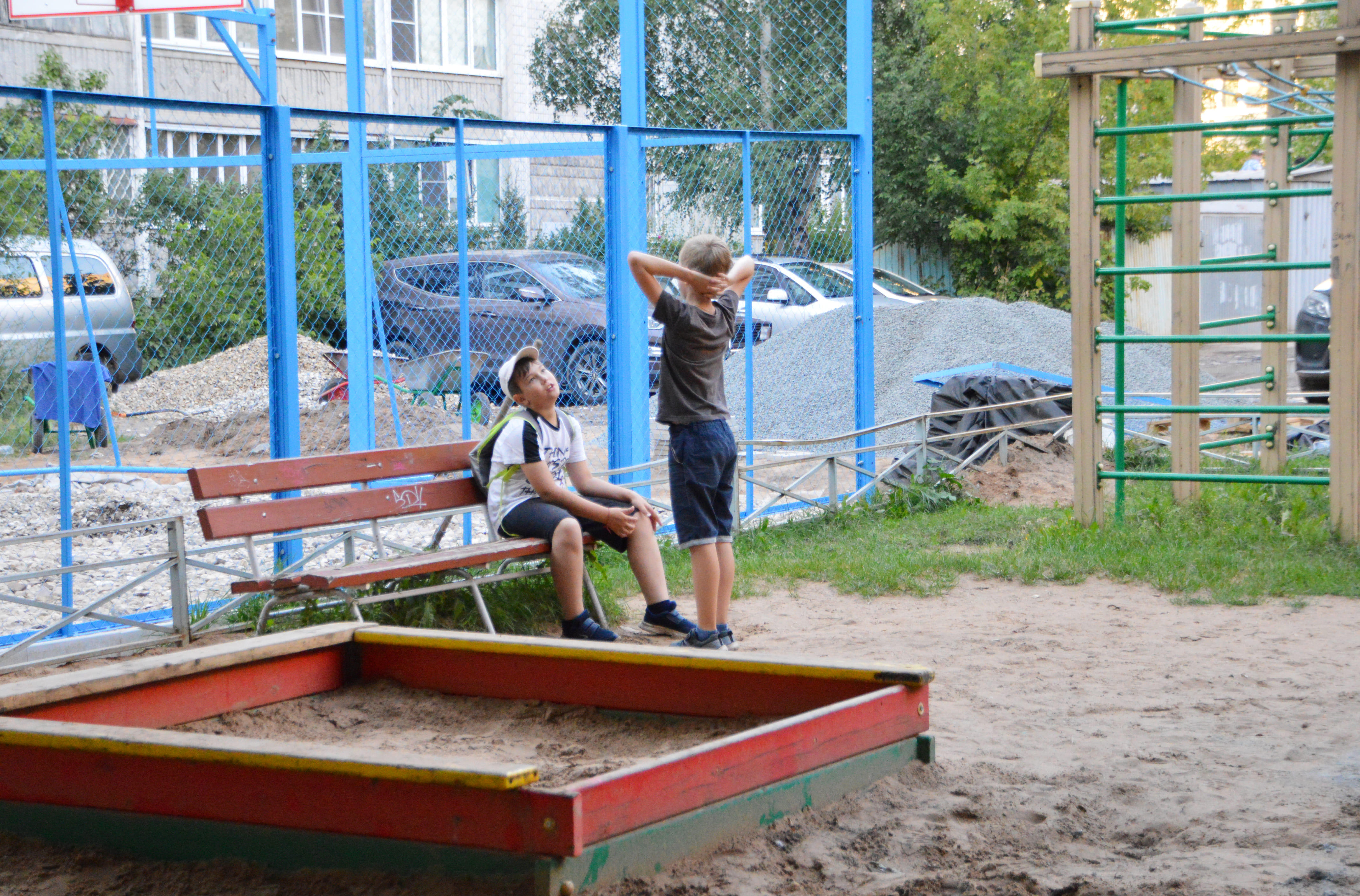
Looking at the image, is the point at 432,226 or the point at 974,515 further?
the point at 432,226

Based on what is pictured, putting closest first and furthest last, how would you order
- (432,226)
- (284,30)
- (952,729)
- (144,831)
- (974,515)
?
1. (144,831)
2. (952,729)
3. (974,515)
4. (432,226)
5. (284,30)

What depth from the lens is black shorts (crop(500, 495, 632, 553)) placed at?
5.92 m

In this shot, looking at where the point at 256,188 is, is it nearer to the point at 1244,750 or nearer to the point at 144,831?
the point at 144,831

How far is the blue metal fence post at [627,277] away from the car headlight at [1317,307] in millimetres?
7957

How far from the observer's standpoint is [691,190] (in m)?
10.2

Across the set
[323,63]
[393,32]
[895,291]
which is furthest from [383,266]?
[393,32]

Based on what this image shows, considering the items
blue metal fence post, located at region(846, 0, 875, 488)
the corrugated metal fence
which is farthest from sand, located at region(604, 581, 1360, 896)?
the corrugated metal fence

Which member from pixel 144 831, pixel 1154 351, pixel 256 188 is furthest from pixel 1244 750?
pixel 1154 351

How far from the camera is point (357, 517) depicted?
6082mm

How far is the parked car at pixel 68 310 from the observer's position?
8867 mm

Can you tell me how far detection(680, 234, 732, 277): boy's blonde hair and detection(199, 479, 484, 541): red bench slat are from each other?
1.67 m

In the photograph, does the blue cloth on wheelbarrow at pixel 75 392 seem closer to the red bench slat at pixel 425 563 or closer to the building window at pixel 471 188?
the building window at pixel 471 188

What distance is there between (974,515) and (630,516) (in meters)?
3.77

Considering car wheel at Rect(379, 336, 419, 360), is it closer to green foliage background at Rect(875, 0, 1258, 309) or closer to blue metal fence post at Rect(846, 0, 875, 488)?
blue metal fence post at Rect(846, 0, 875, 488)
